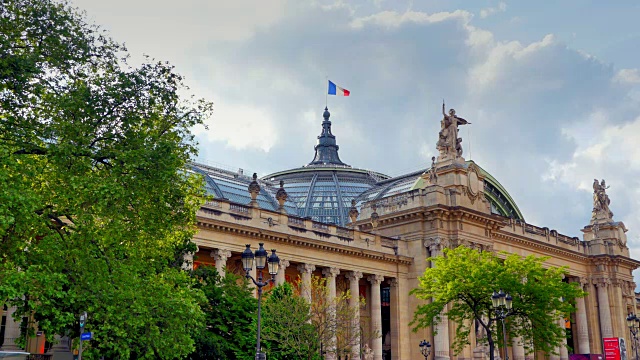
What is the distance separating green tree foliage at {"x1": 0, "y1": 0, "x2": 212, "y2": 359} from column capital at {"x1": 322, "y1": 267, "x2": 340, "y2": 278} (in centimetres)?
2679

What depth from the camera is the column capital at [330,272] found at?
50.8 meters

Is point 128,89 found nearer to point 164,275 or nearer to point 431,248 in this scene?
point 164,275

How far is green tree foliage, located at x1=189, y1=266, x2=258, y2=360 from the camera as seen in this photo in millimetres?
33219

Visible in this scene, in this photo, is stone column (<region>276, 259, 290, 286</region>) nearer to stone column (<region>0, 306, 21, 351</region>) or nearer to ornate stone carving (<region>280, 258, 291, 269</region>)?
ornate stone carving (<region>280, 258, 291, 269</region>)

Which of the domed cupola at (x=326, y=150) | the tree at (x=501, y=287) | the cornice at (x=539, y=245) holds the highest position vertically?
the domed cupola at (x=326, y=150)

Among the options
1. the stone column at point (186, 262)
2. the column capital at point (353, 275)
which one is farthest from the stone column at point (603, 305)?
the stone column at point (186, 262)

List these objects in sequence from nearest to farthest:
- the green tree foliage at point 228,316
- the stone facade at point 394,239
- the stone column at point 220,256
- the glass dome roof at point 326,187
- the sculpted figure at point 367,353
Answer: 1. the green tree foliage at point 228,316
2. the stone column at point 220,256
3. the stone facade at point 394,239
4. the sculpted figure at point 367,353
5. the glass dome roof at point 326,187

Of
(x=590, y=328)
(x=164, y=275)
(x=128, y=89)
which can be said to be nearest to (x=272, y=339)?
(x=164, y=275)

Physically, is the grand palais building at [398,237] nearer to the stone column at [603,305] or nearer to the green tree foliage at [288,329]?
the stone column at [603,305]

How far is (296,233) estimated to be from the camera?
4903 centimetres

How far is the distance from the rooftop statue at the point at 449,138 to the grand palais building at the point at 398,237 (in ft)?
0.28

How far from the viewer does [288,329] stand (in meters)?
34.4

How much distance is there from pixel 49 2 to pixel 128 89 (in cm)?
390

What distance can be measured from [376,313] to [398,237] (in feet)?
24.8
